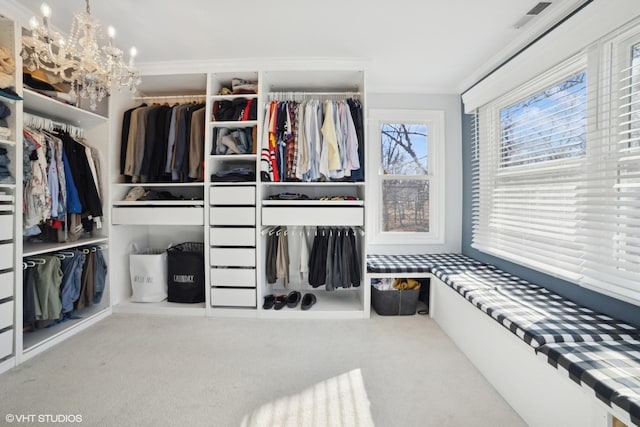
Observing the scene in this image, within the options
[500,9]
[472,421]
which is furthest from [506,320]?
[500,9]

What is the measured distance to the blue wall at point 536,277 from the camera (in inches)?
60.1

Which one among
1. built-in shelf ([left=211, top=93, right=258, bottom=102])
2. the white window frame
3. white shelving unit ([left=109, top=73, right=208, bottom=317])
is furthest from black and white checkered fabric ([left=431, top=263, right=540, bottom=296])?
built-in shelf ([left=211, top=93, right=258, bottom=102])

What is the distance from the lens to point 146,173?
265 cm

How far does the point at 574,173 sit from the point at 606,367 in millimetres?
1207

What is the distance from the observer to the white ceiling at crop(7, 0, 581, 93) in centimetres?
184

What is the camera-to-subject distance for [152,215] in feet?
8.68

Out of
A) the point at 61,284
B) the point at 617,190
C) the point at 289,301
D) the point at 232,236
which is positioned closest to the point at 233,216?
the point at 232,236

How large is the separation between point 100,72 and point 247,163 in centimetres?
155

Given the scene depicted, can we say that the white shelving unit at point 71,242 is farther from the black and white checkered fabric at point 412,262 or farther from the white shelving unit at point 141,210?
the black and white checkered fabric at point 412,262

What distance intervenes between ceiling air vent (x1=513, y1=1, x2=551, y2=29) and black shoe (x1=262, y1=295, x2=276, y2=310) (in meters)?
2.93

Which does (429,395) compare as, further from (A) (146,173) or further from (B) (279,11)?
(A) (146,173)

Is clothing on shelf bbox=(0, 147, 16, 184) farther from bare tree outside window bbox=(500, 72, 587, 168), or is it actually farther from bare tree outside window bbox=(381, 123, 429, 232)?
bare tree outside window bbox=(500, 72, 587, 168)

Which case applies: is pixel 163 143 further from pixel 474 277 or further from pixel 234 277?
pixel 474 277

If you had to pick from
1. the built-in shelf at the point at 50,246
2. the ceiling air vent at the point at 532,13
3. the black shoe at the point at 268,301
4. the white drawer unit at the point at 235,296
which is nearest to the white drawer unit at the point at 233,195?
the white drawer unit at the point at 235,296
